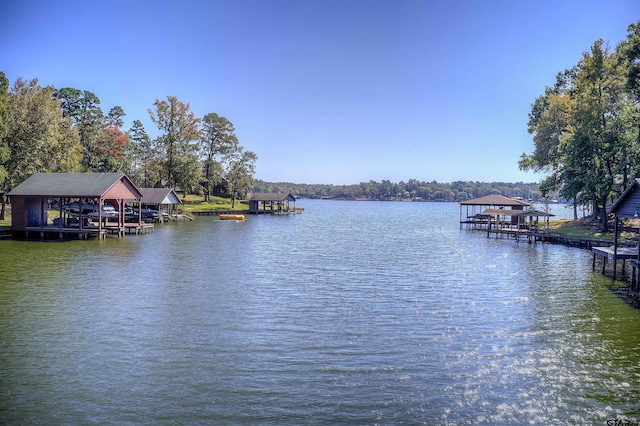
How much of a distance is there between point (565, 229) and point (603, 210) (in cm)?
609

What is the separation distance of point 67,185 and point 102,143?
141ft

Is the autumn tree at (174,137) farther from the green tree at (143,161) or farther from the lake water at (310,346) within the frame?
the lake water at (310,346)

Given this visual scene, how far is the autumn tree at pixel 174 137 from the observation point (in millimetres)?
82812

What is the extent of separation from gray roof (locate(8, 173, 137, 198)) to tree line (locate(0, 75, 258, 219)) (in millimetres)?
3511

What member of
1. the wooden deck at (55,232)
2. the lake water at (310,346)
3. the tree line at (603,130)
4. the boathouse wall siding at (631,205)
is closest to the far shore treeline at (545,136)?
the tree line at (603,130)

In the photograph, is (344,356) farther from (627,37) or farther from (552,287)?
(627,37)

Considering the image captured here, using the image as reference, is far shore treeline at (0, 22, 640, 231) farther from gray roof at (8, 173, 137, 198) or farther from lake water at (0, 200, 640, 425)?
lake water at (0, 200, 640, 425)

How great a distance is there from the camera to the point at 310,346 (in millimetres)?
13695

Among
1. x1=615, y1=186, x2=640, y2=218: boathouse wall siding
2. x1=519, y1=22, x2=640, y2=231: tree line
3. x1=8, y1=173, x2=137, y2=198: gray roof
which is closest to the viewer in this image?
x1=615, y1=186, x2=640, y2=218: boathouse wall siding

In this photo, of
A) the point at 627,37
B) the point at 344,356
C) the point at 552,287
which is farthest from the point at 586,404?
the point at 627,37

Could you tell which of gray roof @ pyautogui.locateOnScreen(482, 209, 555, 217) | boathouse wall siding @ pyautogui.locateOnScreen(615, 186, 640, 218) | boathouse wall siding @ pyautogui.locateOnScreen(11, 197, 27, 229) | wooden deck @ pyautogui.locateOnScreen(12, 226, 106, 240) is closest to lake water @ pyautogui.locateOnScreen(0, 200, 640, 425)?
boathouse wall siding @ pyautogui.locateOnScreen(615, 186, 640, 218)

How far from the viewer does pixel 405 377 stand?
37.9 ft

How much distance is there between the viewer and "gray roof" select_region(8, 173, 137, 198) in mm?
41344

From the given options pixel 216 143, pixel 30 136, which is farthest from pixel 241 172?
pixel 30 136
